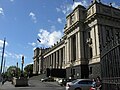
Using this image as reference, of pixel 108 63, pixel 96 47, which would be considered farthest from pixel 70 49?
pixel 108 63

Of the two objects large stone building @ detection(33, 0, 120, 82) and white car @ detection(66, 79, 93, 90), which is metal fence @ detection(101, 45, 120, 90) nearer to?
white car @ detection(66, 79, 93, 90)

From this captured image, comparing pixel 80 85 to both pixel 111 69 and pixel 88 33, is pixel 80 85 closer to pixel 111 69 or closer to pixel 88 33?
pixel 111 69

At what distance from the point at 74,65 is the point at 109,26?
14778 mm

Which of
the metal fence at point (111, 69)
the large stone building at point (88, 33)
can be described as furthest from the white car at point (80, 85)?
the large stone building at point (88, 33)

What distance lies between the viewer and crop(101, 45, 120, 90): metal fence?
7797 mm

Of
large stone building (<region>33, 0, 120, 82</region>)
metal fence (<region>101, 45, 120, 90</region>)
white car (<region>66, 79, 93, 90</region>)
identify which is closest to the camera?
metal fence (<region>101, 45, 120, 90</region>)

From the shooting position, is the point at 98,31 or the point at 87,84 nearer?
the point at 87,84

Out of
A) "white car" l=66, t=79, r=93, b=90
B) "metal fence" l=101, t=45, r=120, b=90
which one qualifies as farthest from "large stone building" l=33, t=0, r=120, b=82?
"metal fence" l=101, t=45, r=120, b=90

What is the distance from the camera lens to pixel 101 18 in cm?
5303

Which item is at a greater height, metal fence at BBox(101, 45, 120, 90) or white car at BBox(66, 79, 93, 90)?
metal fence at BBox(101, 45, 120, 90)

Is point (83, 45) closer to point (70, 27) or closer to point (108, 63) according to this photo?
point (70, 27)

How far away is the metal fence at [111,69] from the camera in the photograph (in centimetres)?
780

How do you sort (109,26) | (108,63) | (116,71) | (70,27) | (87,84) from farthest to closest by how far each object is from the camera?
(70,27) < (109,26) < (87,84) < (108,63) < (116,71)

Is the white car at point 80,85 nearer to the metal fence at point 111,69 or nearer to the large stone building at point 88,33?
the metal fence at point 111,69
